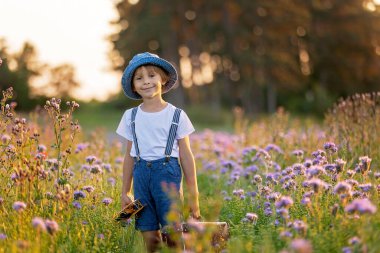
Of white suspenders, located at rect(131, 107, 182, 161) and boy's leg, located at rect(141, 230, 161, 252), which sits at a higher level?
white suspenders, located at rect(131, 107, 182, 161)

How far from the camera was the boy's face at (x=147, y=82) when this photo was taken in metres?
4.62

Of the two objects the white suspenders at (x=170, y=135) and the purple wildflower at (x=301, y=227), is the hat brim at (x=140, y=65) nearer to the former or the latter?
the white suspenders at (x=170, y=135)

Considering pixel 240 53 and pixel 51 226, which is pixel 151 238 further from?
pixel 240 53

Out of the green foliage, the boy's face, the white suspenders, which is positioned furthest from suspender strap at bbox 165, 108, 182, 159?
the green foliage

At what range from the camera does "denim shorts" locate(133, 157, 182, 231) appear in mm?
4492

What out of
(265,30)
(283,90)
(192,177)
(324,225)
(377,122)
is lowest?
(324,225)

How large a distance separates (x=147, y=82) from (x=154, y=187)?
31.3 inches

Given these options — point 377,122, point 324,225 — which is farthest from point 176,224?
point 377,122

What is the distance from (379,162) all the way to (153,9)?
944 inches

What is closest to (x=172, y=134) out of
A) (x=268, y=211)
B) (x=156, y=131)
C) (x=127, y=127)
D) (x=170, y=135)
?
(x=170, y=135)

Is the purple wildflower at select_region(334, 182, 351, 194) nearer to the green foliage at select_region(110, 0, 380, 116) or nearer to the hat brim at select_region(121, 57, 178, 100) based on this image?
the hat brim at select_region(121, 57, 178, 100)

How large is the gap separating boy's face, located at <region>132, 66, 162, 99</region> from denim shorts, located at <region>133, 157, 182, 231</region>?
1.69 feet

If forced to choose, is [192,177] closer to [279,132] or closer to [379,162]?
[379,162]

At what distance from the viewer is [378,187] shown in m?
4.62
